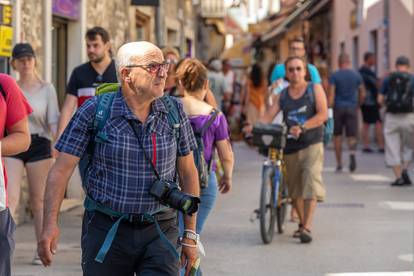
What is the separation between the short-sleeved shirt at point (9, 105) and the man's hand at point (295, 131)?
15.6 ft

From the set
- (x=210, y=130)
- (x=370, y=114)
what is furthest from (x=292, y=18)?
(x=210, y=130)

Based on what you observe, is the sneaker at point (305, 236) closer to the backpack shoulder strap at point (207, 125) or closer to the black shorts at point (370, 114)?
the backpack shoulder strap at point (207, 125)

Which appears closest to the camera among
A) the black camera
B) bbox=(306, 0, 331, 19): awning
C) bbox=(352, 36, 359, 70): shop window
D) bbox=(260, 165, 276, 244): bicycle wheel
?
the black camera

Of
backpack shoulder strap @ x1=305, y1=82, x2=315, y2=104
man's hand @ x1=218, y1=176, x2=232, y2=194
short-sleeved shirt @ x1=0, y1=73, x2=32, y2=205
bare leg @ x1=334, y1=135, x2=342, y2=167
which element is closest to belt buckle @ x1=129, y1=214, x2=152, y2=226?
short-sleeved shirt @ x1=0, y1=73, x2=32, y2=205

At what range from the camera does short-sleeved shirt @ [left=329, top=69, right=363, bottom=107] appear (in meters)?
17.2

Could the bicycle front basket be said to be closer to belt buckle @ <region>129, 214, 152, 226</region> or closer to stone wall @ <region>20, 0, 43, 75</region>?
stone wall @ <region>20, 0, 43, 75</region>

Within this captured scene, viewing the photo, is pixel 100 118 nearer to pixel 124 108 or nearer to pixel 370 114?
pixel 124 108

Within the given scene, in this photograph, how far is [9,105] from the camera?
5.46 metres

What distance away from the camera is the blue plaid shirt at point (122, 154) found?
4910 mm

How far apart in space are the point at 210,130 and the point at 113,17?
26.0 feet

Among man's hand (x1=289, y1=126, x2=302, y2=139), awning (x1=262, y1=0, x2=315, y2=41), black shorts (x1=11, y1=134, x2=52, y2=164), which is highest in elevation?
awning (x1=262, y1=0, x2=315, y2=41)

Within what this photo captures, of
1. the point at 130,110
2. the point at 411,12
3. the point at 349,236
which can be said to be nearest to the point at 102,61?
the point at 349,236

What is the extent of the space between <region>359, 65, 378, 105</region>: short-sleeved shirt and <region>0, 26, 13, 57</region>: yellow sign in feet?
38.3

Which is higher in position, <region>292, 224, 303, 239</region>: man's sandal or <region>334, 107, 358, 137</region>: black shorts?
<region>334, 107, 358, 137</region>: black shorts
